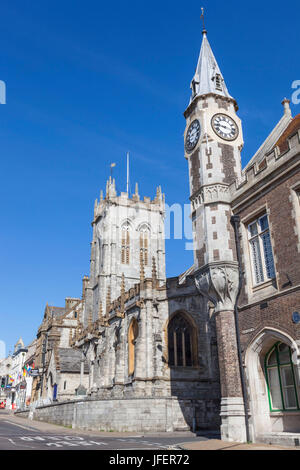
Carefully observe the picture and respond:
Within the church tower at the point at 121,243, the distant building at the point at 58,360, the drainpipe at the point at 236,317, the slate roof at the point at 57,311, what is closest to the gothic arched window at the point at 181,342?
the distant building at the point at 58,360

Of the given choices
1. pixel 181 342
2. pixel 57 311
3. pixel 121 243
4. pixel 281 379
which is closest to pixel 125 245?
pixel 121 243

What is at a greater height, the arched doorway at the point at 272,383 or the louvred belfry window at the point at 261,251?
the louvred belfry window at the point at 261,251

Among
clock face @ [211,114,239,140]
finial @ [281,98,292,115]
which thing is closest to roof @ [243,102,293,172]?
finial @ [281,98,292,115]

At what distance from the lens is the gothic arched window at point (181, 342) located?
1228 inches

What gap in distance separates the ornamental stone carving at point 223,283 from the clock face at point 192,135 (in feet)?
23.4

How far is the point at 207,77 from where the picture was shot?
23.3 metres

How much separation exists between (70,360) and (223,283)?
36387 millimetres

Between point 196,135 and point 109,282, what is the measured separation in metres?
43.0

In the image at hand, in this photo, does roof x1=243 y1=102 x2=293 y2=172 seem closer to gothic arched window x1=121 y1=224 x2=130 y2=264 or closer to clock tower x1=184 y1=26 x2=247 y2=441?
clock tower x1=184 y1=26 x2=247 y2=441

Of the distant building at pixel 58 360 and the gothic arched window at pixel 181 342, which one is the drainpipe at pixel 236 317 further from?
the distant building at pixel 58 360

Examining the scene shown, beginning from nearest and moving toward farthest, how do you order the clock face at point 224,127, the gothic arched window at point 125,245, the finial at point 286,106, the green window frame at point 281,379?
1. the green window frame at point 281,379
2. the clock face at point 224,127
3. the finial at point 286,106
4. the gothic arched window at point 125,245

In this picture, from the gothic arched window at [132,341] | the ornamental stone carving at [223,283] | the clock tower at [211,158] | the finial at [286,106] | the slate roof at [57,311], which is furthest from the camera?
the slate roof at [57,311]

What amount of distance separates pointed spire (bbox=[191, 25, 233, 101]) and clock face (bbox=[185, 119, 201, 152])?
1758mm

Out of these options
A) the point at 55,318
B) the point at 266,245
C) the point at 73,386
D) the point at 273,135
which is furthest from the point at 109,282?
the point at 266,245
